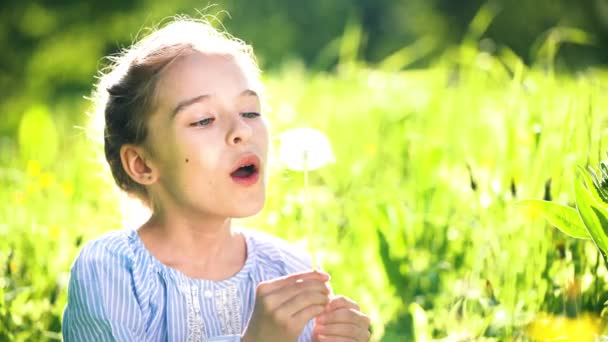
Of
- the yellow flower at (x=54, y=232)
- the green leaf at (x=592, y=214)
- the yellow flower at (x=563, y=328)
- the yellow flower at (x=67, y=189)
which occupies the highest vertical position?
the yellow flower at (x=67, y=189)

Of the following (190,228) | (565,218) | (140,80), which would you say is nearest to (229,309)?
(190,228)

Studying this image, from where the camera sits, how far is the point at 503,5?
11.9 metres

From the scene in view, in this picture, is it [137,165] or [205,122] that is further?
[137,165]

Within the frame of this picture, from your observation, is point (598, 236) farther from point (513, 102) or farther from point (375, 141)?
point (375, 141)

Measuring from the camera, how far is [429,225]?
2684mm

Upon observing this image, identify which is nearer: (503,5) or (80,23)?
(80,23)

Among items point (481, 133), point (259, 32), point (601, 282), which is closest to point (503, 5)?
point (259, 32)

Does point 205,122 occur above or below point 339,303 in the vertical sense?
above

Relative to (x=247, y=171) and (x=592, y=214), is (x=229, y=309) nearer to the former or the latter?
(x=247, y=171)

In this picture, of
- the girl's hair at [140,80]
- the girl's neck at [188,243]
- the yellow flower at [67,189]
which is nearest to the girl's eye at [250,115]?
the girl's hair at [140,80]

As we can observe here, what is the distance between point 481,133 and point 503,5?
859 cm

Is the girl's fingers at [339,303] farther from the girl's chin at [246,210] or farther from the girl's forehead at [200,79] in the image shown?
the girl's forehead at [200,79]

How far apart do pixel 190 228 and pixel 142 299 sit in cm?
19

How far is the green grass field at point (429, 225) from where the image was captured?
7.26ft
